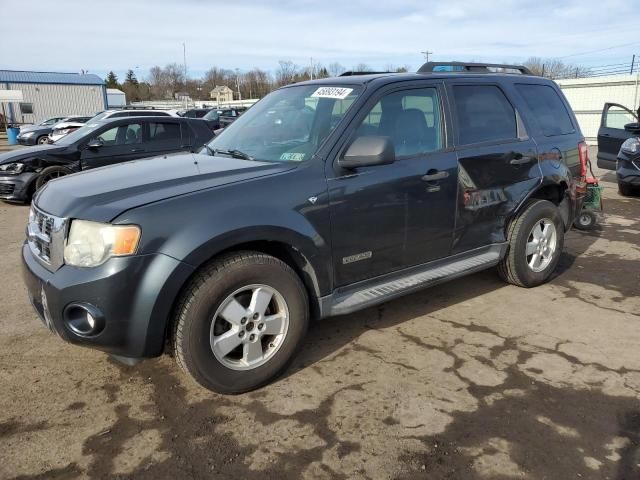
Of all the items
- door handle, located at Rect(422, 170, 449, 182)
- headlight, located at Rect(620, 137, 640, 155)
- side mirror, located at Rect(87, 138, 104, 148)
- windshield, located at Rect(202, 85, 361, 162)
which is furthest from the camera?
side mirror, located at Rect(87, 138, 104, 148)

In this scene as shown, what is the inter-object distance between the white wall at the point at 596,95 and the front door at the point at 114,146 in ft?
67.4

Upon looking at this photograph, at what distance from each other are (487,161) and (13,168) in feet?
27.4

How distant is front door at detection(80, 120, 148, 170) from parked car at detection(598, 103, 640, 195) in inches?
342

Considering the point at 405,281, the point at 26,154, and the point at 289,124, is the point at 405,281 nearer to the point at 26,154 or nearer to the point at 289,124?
the point at 289,124

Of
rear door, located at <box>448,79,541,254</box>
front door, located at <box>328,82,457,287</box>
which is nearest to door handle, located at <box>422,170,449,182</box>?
front door, located at <box>328,82,457,287</box>

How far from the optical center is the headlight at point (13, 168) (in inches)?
353

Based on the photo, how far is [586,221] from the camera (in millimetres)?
7078

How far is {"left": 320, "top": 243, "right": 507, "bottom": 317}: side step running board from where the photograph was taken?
3.36m

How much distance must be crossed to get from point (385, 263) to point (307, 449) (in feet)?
4.75

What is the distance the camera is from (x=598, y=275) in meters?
5.27

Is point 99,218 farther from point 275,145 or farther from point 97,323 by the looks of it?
point 275,145

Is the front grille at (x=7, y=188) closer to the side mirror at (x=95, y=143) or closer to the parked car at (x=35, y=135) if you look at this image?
the side mirror at (x=95, y=143)

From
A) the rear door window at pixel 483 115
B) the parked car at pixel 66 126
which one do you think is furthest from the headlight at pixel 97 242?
the parked car at pixel 66 126

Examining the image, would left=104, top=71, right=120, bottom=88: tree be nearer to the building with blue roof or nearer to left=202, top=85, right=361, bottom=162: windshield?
the building with blue roof
